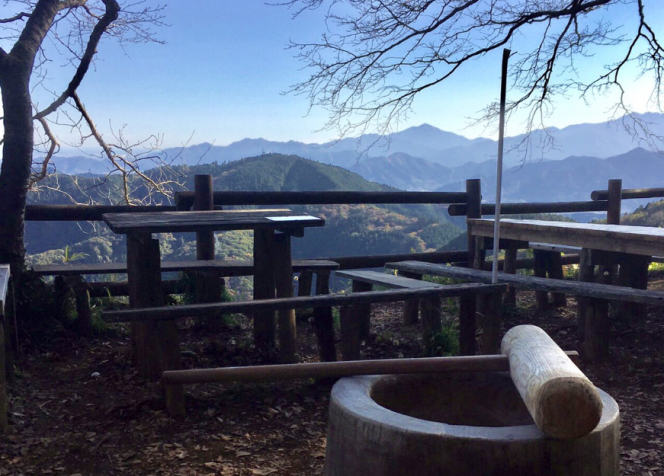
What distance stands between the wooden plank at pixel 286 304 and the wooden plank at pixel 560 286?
534mm

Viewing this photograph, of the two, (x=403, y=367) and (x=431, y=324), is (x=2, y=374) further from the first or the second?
(x=431, y=324)

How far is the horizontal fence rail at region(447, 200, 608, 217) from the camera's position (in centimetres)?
718

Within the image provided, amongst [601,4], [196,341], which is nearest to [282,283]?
[196,341]

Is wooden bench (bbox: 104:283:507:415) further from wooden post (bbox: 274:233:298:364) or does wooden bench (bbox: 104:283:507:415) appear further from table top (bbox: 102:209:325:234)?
table top (bbox: 102:209:325:234)

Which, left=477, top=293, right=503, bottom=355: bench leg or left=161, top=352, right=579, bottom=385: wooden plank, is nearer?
left=161, top=352, right=579, bottom=385: wooden plank

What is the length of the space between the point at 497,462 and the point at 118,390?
2651 millimetres

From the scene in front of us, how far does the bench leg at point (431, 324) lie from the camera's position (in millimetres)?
4320

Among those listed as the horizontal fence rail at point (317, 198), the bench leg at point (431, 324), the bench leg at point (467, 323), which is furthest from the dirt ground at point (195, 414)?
the horizontal fence rail at point (317, 198)

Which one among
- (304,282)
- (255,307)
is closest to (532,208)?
(304,282)

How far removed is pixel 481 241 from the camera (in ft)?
20.4

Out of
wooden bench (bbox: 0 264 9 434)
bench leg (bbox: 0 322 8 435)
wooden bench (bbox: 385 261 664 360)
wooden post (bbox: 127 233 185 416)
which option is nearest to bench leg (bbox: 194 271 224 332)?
wooden post (bbox: 127 233 185 416)

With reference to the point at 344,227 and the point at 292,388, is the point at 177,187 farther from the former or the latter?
the point at 344,227

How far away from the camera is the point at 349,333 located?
397 cm

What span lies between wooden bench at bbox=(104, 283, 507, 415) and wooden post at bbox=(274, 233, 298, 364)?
32cm
